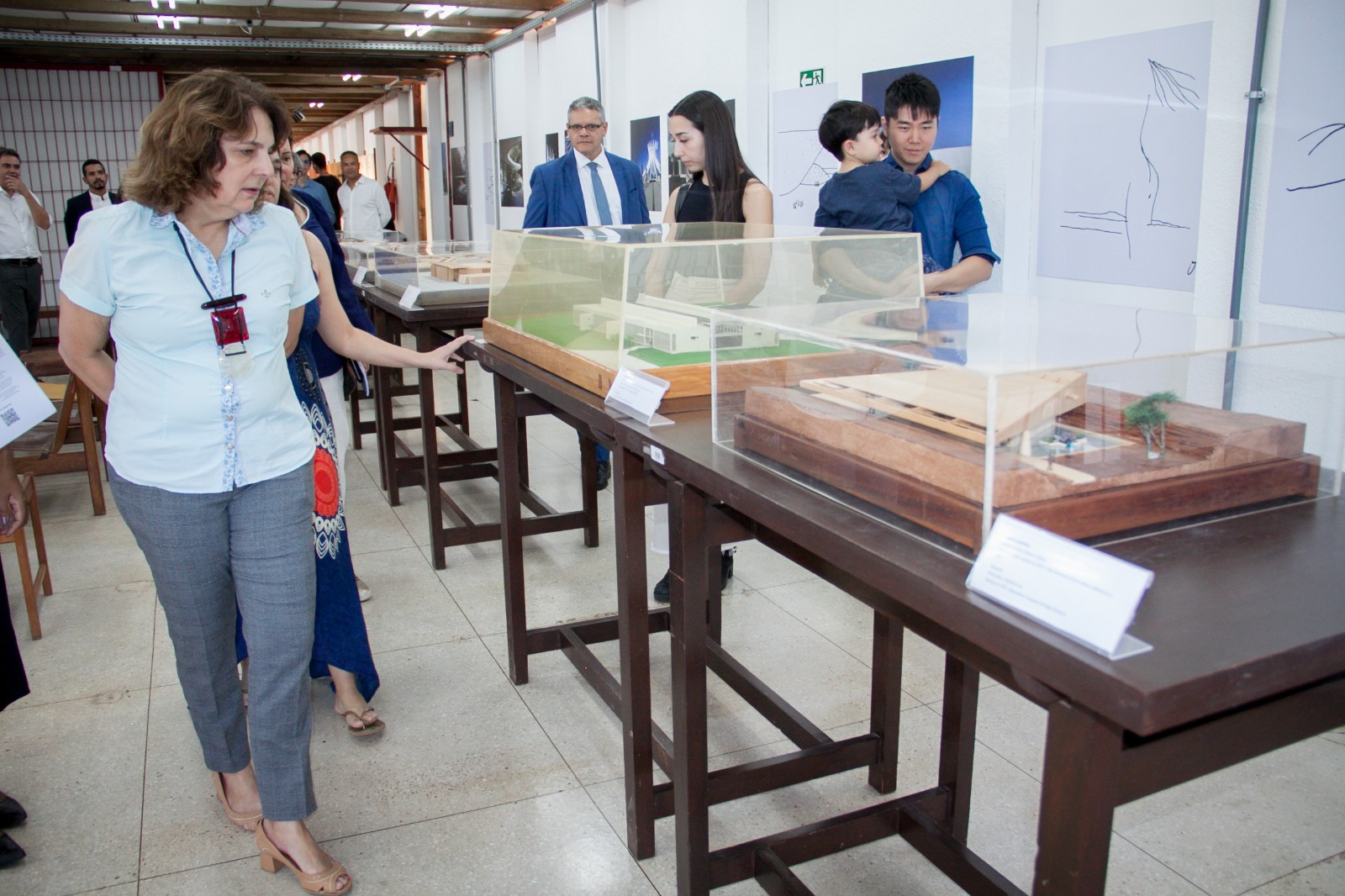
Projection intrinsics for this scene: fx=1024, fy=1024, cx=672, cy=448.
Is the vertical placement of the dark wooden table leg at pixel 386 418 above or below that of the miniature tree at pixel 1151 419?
below

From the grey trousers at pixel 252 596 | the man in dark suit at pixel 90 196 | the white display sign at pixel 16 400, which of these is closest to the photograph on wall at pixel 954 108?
the grey trousers at pixel 252 596

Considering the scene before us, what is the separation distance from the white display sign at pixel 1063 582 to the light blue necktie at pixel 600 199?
11.5ft

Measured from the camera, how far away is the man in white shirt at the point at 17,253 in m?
7.15

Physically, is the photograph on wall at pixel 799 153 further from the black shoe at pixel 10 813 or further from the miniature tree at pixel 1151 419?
the black shoe at pixel 10 813

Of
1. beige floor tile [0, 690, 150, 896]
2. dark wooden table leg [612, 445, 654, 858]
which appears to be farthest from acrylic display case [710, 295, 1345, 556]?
beige floor tile [0, 690, 150, 896]

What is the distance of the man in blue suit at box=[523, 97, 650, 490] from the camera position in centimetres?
425

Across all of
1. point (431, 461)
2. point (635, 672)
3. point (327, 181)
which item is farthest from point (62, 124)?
point (635, 672)

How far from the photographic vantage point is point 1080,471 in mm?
1125

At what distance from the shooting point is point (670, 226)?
8.58 feet

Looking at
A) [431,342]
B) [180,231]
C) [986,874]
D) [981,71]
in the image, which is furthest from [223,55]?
[986,874]

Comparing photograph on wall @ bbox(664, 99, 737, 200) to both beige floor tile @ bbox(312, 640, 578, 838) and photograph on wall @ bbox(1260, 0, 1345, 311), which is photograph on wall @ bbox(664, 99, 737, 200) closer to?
photograph on wall @ bbox(1260, 0, 1345, 311)

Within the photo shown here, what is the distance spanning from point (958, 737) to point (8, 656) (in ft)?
6.52

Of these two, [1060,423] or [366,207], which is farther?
[366,207]

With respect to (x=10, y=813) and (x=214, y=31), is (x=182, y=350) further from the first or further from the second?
(x=214, y=31)
